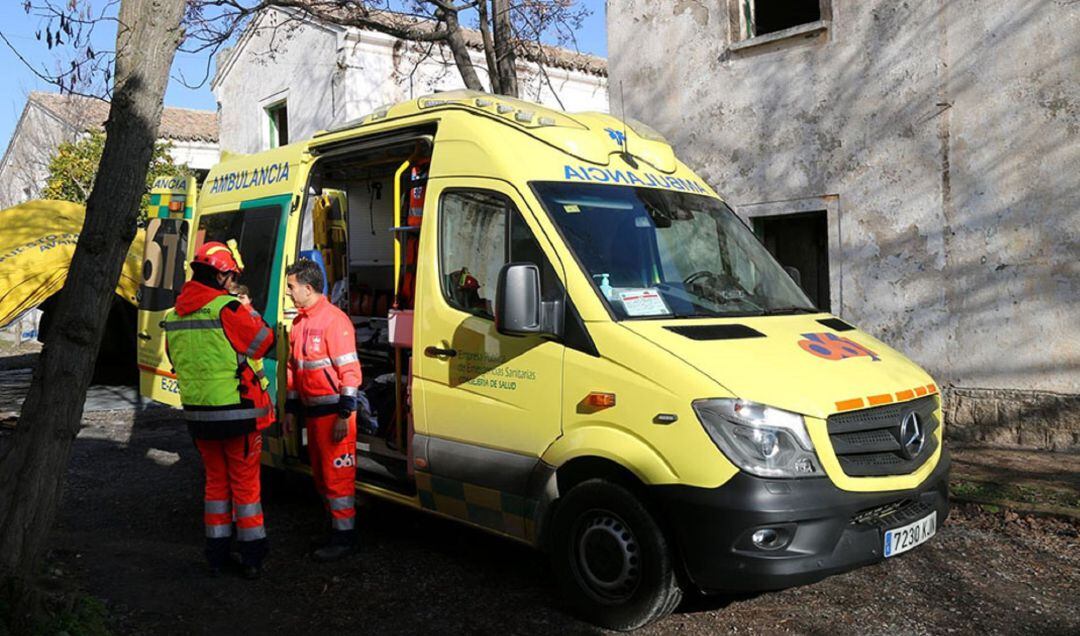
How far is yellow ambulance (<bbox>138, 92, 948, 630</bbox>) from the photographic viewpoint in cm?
366

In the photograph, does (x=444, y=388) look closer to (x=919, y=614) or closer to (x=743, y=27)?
(x=919, y=614)

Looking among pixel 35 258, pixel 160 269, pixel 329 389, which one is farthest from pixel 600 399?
pixel 35 258

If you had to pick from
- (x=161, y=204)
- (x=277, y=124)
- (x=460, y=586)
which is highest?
(x=277, y=124)

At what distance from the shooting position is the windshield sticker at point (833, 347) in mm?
4137

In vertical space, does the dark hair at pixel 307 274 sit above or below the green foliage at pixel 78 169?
below

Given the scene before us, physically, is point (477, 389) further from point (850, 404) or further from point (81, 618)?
point (81, 618)

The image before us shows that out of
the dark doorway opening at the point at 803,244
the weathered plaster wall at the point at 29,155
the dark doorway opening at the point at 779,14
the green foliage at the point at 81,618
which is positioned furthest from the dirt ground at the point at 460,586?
the weathered plaster wall at the point at 29,155

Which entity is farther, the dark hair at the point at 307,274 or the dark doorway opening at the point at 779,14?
the dark doorway opening at the point at 779,14

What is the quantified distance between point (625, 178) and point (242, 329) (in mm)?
2241

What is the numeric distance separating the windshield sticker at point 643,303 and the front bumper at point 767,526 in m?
0.88

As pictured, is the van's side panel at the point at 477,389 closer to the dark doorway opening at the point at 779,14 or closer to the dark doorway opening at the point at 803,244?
the dark doorway opening at the point at 803,244

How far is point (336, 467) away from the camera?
17.0ft

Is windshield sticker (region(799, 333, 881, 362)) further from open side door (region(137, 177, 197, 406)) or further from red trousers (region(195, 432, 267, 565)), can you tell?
open side door (region(137, 177, 197, 406))

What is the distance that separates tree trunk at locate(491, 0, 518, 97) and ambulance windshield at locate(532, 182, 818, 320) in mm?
5119
